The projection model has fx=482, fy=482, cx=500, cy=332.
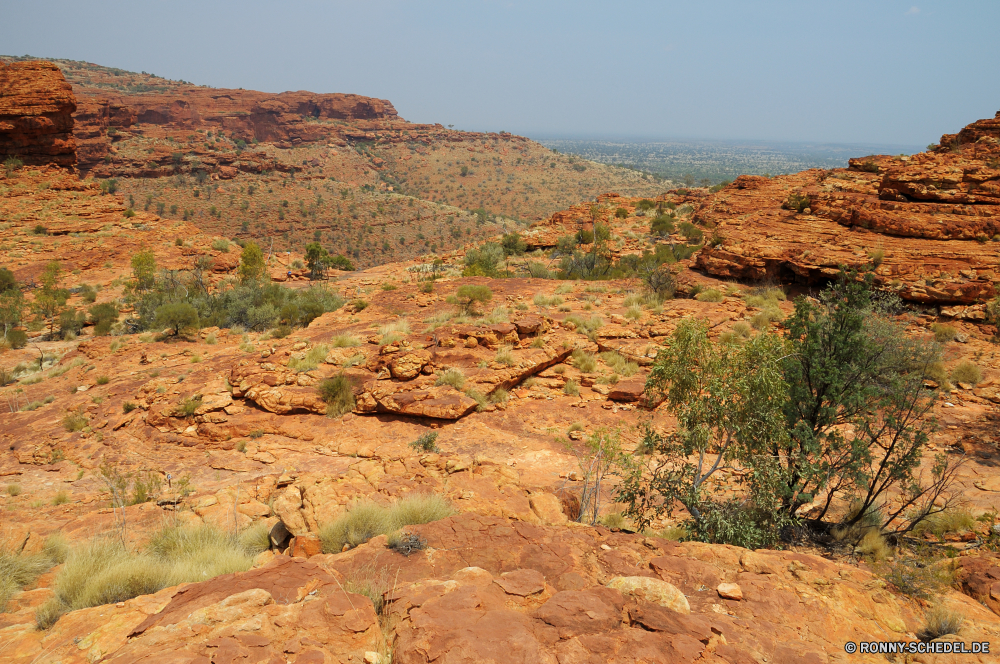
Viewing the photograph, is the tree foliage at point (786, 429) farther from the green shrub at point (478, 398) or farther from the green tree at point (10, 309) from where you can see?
the green tree at point (10, 309)

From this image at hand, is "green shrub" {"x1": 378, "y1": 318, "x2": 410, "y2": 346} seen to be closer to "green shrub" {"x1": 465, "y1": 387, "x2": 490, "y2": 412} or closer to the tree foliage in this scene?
"green shrub" {"x1": 465, "y1": 387, "x2": 490, "y2": 412}

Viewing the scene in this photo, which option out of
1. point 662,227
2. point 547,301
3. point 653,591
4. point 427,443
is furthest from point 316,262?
point 653,591

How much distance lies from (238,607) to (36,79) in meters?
46.9

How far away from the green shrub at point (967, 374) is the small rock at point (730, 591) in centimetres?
1009

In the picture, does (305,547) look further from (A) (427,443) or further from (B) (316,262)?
(B) (316,262)

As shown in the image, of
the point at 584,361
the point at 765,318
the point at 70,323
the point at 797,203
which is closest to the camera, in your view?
the point at 584,361

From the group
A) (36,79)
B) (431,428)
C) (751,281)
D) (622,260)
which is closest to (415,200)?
(36,79)

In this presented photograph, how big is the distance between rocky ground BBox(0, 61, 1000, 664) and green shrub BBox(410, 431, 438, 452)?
0.14 metres

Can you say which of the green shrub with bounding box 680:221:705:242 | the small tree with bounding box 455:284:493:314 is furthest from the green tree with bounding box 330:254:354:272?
the green shrub with bounding box 680:221:705:242

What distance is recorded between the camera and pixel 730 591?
3734 millimetres

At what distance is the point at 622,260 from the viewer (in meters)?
22.7

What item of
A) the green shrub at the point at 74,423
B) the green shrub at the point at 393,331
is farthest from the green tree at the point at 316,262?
the green shrub at the point at 74,423

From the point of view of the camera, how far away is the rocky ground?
3.10 meters

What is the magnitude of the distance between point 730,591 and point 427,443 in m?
6.12
